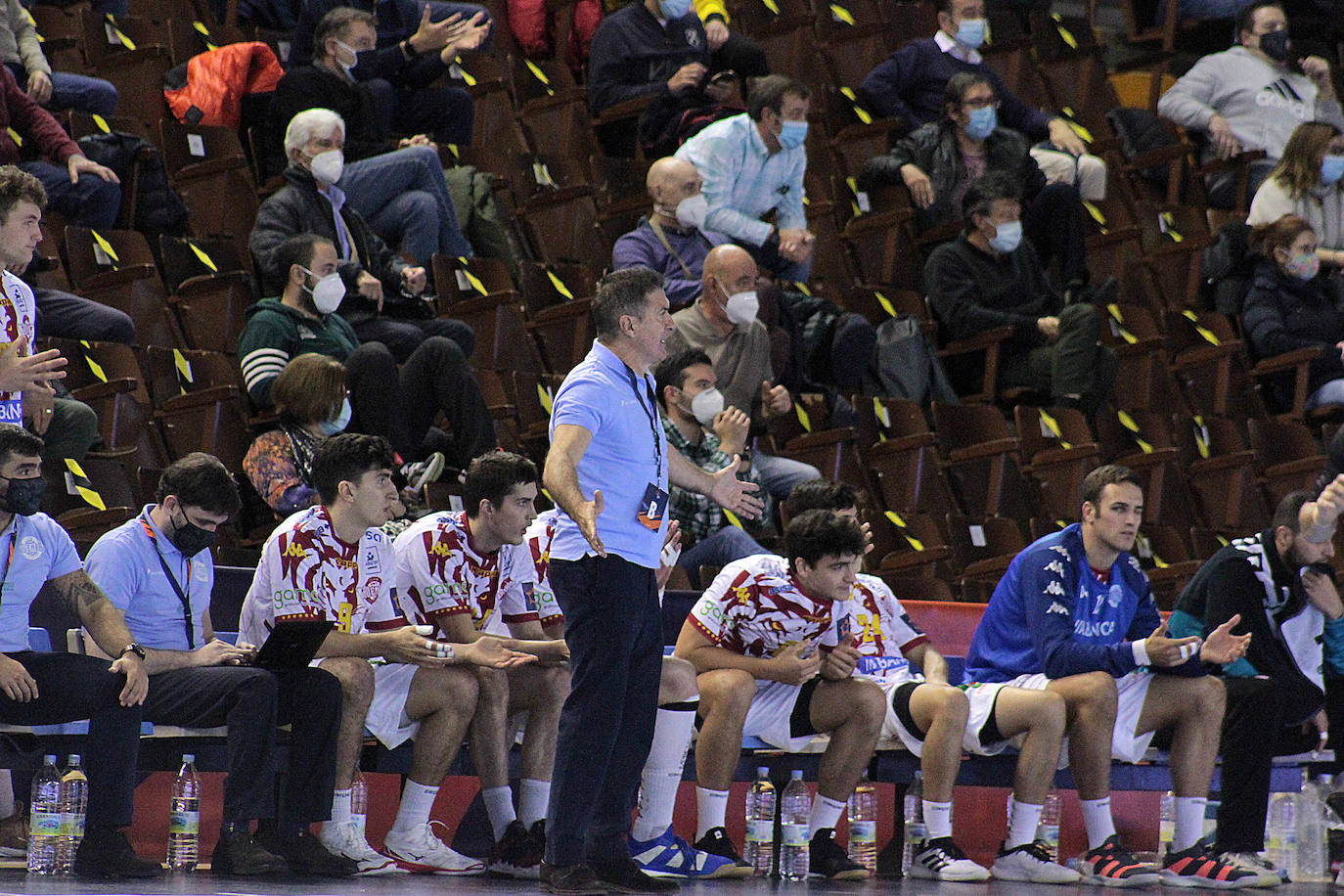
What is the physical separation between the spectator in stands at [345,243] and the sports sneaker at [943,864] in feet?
8.95

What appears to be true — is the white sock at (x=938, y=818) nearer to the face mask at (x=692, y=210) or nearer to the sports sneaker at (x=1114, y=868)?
the sports sneaker at (x=1114, y=868)

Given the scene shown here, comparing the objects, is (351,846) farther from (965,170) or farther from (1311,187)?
(1311,187)

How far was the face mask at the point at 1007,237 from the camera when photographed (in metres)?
8.67

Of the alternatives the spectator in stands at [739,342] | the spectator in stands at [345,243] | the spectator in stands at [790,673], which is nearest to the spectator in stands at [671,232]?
the spectator in stands at [739,342]

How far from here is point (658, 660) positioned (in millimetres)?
4445

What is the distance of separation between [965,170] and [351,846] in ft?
18.6

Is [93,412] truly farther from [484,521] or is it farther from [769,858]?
[769,858]

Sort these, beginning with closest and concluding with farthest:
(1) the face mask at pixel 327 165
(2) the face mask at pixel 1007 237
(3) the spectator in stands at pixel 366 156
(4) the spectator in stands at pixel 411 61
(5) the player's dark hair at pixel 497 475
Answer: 1. (5) the player's dark hair at pixel 497 475
2. (1) the face mask at pixel 327 165
3. (3) the spectator in stands at pixel 366 156
4. (4) the spectator in stands at pixel 411 61
5. (2) the face mask at pixel 1007 237

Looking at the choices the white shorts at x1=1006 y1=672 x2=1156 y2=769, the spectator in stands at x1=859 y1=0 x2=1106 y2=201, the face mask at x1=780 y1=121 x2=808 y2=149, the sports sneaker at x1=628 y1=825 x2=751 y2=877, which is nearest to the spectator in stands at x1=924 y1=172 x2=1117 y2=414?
the face mask at x1=780 y1=121 x2=808 y2=149

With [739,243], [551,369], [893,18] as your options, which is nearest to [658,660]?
[551,369]

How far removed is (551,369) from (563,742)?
3.49 m

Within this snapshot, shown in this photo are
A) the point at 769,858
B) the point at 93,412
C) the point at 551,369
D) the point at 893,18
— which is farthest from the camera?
the point at 893,18

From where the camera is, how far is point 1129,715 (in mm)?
5688

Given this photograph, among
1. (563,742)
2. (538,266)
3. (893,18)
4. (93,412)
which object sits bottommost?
(563,742)
